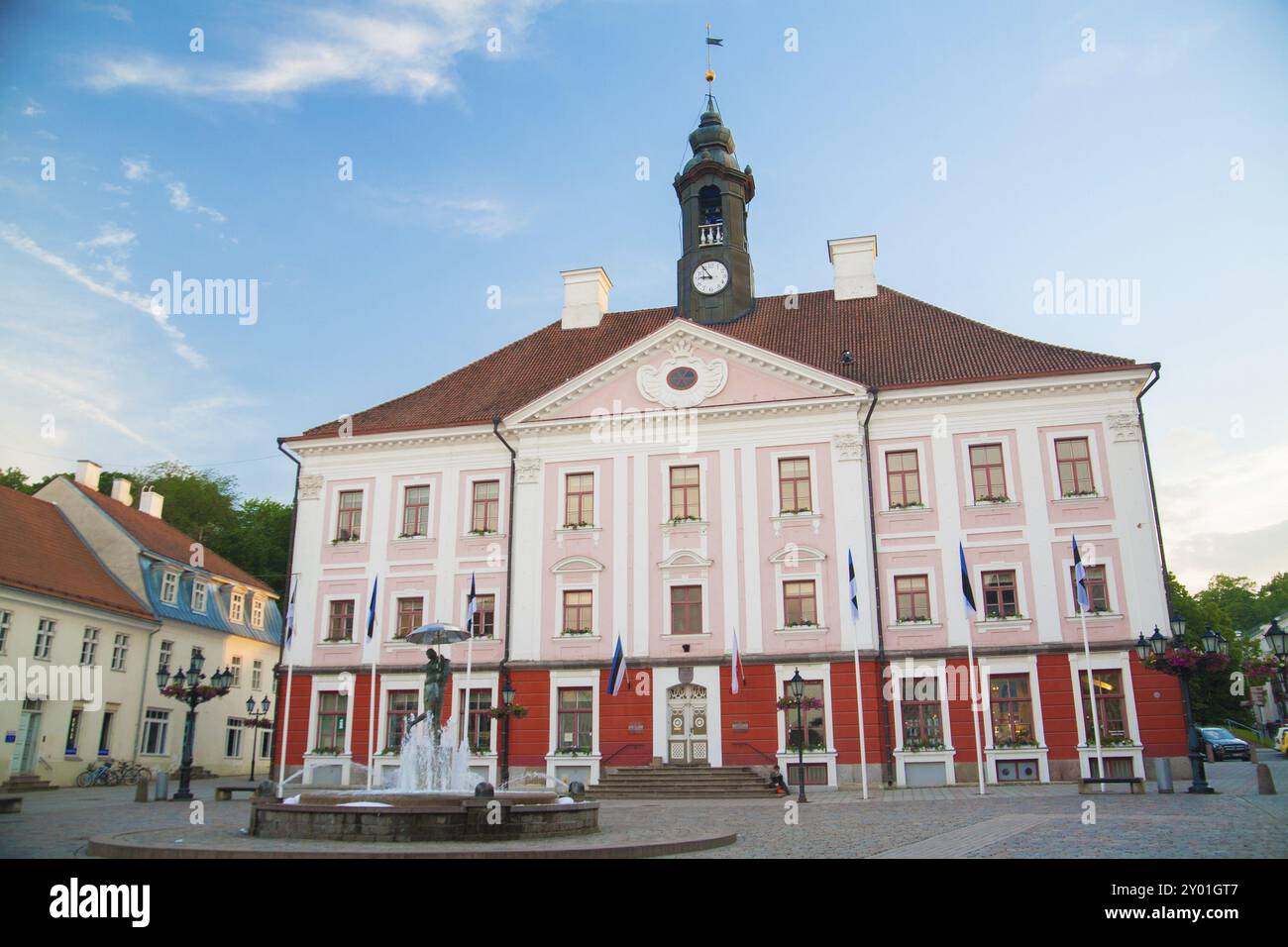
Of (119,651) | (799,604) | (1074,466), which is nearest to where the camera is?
(1074,466)

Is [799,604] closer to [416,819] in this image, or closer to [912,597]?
[912,597]

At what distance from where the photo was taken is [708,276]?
3603 cm

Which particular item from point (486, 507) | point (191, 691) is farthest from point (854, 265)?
point (191, 691)

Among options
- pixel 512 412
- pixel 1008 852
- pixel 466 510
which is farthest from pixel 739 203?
pixel 1008 852

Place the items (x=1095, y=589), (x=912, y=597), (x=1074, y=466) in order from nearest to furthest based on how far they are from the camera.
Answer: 1. (x=1095, y=589)
2. (x=912, y=597)
3. (x=1074, y=466)

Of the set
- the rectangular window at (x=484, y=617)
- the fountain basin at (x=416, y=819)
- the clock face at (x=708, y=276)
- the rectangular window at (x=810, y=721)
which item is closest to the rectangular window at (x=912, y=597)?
the rectangular window at (x=810, y=721)

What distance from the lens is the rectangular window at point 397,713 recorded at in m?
30.1

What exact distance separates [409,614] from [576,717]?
6595 mm

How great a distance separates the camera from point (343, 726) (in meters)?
30.7

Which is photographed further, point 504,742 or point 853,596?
point 504,742

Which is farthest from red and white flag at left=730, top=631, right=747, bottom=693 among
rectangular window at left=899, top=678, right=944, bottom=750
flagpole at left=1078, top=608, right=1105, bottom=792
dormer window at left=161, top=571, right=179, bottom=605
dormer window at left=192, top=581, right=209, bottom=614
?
dormer window at left=192, top=581, right=209, bottom=614

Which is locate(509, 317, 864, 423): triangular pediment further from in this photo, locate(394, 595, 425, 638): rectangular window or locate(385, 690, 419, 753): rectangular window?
locate(385, 690, 419, 753): rectangular window

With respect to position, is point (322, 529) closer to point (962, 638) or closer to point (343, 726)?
point (343, 726)

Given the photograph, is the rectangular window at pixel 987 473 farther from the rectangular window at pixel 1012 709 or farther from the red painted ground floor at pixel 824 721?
the rectangular window at pixel 1012 709
